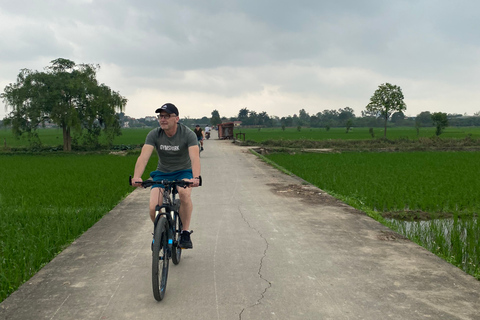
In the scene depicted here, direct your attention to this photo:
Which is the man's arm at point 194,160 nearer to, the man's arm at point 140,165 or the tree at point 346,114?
the man's arm at point 140,165

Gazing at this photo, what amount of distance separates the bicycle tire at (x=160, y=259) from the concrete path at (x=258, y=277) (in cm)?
14

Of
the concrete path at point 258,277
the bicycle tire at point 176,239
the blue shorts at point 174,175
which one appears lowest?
the concrete path at point 258,277

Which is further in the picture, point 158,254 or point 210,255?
point 210,255

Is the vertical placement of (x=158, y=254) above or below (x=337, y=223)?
above

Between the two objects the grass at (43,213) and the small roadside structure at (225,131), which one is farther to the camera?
the small roadside structure at (225,131)

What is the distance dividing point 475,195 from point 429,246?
4956 mm

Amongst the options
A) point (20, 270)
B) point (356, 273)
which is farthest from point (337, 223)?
point (20, 270)

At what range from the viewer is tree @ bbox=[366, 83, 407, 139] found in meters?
44.1

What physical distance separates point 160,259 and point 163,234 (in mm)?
239

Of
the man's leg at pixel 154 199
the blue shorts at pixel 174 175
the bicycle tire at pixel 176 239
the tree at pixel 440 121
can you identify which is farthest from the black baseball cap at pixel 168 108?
the tree at pixel 440 121

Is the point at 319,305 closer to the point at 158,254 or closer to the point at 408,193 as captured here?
the point at 158,254

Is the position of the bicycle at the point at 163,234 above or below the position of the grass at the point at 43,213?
above

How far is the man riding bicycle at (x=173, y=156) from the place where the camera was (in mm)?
4188

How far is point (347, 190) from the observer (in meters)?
10.9
